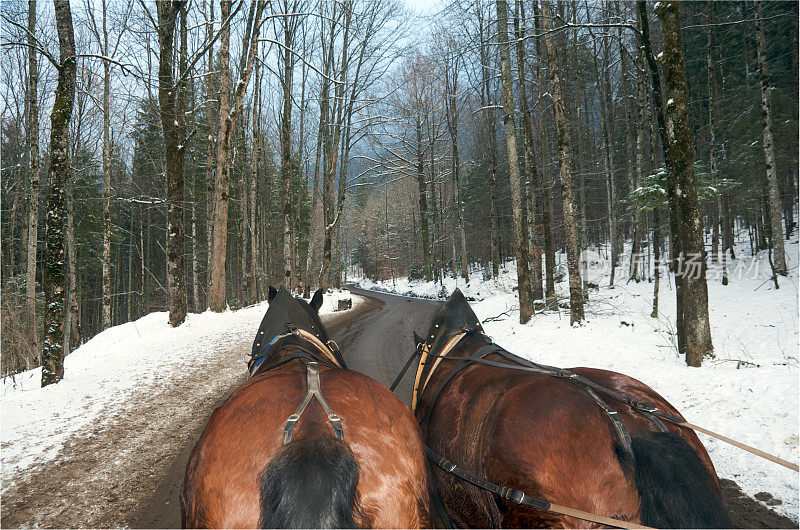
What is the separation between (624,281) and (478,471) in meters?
20.3

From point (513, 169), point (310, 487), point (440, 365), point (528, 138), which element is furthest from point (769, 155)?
point (310, 487)

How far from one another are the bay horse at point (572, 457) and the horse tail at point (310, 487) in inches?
26.4

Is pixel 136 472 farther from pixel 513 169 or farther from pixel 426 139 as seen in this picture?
pixel 426 139

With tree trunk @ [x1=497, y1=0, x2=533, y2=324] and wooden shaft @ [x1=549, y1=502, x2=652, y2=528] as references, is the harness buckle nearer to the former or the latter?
wooden shaft @ [x1=549, y1=502, x2=652, y2=528]

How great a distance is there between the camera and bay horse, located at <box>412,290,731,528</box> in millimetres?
1511

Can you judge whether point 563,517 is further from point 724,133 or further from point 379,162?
point 724,133

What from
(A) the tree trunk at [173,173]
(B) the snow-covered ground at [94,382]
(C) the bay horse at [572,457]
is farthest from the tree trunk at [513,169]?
(A) the tree trunk at [173,173]

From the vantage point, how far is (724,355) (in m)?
6.17

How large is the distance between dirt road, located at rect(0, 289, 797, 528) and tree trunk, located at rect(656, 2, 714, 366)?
311cm

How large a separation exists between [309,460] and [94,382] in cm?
658

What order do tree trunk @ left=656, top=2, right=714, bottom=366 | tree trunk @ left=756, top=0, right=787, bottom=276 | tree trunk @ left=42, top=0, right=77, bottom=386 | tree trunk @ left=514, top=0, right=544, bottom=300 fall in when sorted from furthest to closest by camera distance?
tree trunk @ left=514, top=0, right=544, bottom=300, tree trunk @ left=756, top=0, right=787, bottom=276, tree trunk @ left=42, top=0, right=77, bottom=386, tree trunk @ left=656, top=2, right=714, bottom=366

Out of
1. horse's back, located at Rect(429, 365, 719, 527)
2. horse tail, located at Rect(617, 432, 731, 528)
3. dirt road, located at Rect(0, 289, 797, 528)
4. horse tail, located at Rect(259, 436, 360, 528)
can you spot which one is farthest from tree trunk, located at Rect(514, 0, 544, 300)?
horse tail, located at Rect(259, 436, 360, 528)

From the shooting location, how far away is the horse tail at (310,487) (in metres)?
1.32

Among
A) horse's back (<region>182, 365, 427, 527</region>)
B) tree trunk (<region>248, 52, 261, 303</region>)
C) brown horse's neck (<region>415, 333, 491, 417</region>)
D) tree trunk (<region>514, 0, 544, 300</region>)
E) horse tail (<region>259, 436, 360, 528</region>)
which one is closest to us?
horse tail (<region>259, 436, 360, 528</region>)
